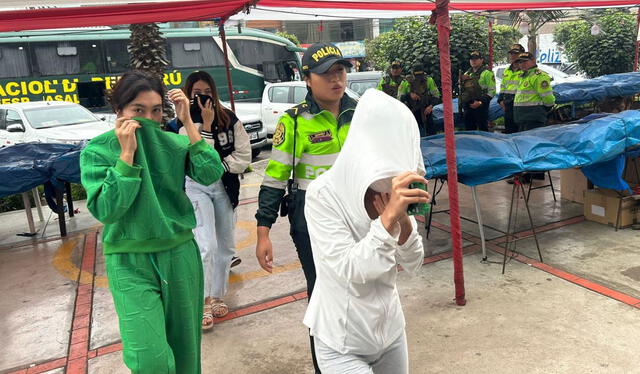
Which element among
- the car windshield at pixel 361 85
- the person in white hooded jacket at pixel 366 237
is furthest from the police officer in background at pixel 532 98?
the car windshield at pixel 361 85

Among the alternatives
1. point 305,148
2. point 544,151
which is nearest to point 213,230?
point 305,148

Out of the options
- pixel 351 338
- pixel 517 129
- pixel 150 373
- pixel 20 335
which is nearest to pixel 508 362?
pixel 351 338

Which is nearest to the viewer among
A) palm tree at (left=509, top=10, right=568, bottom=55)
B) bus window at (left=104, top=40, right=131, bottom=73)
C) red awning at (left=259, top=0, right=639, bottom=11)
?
red awning at (left=259, top=0, right=639, bottom=11)

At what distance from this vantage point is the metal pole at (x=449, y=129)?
359 cm

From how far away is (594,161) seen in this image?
4508 mm

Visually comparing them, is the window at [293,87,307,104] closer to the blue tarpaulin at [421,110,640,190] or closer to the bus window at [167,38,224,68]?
the bus window at [167,38,224,68]

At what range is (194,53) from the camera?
16078 millimetres

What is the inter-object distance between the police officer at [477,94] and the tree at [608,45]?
20.6 feet

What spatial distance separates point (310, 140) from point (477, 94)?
20.6 feet

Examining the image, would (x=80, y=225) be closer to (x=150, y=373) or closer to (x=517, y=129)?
(x=150, y=373)

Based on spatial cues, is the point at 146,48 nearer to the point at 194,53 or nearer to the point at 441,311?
the point at 441,311

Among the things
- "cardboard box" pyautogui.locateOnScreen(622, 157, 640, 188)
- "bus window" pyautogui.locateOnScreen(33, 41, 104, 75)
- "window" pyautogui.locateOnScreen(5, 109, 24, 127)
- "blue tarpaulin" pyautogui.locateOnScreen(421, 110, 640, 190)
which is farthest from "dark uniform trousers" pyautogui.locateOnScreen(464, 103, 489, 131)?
"bus window" pyautogui.locateOnScreen(33, 41, 104, 75)

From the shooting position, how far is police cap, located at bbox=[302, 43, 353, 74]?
99.3 inches

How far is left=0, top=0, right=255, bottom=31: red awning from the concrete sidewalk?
2339 millimetres
